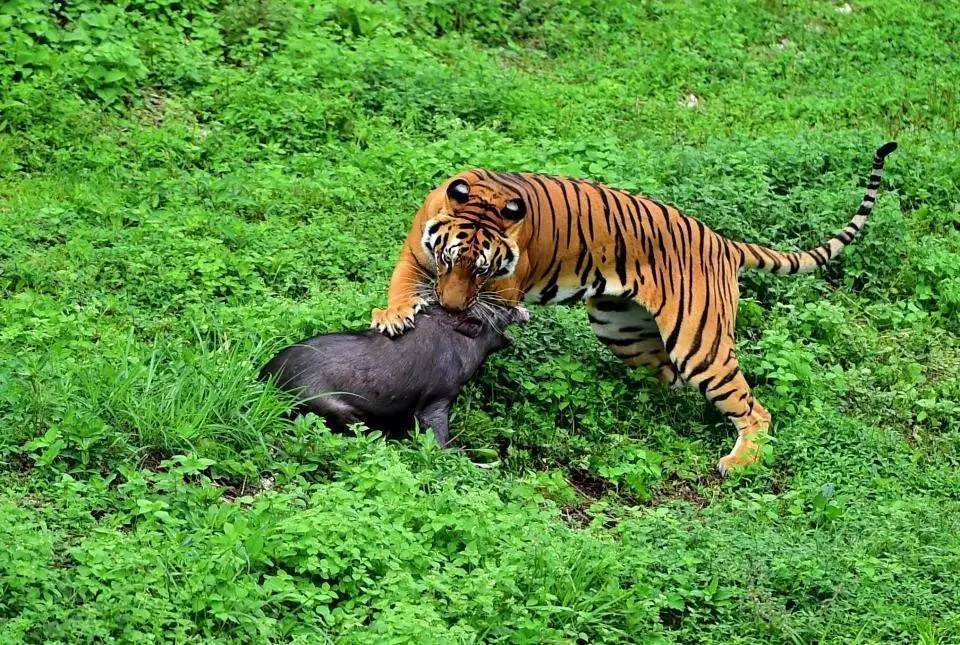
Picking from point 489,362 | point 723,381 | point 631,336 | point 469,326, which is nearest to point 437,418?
point 469,326

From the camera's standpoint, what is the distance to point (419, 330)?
6.65 metres

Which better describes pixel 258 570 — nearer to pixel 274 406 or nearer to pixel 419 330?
pixel 274 406

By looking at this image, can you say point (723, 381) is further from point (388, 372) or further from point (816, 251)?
point (388, 372)

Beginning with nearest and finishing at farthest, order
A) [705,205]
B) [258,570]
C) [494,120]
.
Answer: [258,570] < [705,205] < [494,120]

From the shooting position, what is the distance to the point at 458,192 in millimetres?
7098

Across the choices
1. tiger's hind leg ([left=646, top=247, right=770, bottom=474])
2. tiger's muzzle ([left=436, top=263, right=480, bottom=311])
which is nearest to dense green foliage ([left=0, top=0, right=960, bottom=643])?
tiger's hind leg ([left=646, top=247, right=770, bottom=474])

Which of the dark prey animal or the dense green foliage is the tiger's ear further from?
the dense green foliage

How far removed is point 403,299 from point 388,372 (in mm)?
599

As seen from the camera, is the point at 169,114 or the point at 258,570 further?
the point at 169,114

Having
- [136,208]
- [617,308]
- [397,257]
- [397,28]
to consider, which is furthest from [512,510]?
[397,28]

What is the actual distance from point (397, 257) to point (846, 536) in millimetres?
3361

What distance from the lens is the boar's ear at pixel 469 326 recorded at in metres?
6.75

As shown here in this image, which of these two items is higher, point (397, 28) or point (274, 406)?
point (397, 28)

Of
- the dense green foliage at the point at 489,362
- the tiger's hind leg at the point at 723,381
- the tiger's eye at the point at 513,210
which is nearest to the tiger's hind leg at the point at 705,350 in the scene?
the tiger's hind leg at the point at 723,381
